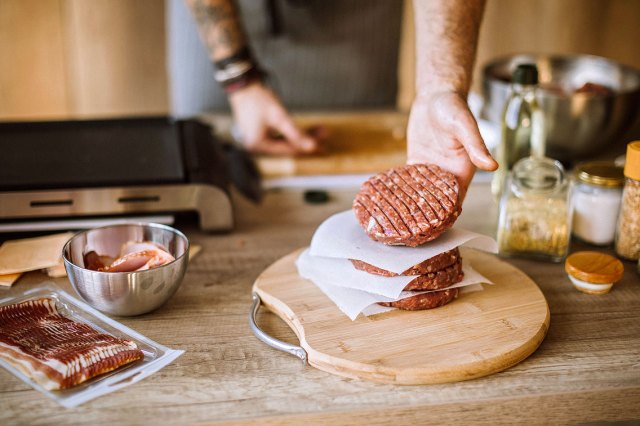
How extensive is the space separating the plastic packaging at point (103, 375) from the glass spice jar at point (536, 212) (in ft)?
2.33

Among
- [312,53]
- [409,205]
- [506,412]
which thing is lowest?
[506,412]

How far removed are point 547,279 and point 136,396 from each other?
0.80m

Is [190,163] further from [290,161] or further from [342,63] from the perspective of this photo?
[342,63]

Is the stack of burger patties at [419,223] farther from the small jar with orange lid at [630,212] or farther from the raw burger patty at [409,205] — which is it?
the small jar with orange lid at [630,212]

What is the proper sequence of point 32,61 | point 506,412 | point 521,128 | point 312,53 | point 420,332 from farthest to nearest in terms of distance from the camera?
1. point 32,61
2. point 312,53
3. point 521,128
4. point 420,332
5. point 506,412

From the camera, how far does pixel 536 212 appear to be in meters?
1.41

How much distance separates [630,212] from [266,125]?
103 cm

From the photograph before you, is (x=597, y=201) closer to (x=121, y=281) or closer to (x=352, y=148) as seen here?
(x=352, y=148)

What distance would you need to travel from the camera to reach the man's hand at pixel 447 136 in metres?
1.25

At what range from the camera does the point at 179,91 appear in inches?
99.4

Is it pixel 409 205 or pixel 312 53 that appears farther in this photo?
pixel 312 53

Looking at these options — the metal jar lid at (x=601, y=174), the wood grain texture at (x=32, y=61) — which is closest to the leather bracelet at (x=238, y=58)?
the metal jar lid at (x=601, y=174)

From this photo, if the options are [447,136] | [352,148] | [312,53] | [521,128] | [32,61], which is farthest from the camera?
[32,61]

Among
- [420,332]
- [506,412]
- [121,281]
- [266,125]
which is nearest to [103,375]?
[121,281]
